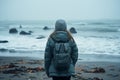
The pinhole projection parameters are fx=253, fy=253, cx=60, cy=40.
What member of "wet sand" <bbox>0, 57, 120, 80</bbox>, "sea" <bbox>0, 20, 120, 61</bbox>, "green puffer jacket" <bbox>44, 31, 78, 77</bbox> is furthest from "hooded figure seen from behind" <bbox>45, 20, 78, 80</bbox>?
"sea" <bbox>0, 20, 120, 61</bbox>

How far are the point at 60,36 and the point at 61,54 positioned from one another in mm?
380

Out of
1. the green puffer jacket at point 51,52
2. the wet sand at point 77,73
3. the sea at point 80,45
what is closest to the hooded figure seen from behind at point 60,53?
the green puffer jacket at point 51,52

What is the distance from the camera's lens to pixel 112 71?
11.9 m

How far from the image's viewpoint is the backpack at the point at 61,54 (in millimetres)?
5273

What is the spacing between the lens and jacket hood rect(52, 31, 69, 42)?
5320 millimetres

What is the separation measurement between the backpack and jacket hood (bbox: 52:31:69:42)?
0.27 ft

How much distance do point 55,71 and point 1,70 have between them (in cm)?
694

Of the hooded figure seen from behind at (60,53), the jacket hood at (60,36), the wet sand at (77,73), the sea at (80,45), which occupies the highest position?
the jacket hood at (60,36)

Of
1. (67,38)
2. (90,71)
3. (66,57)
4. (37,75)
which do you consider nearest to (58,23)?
(67,38)

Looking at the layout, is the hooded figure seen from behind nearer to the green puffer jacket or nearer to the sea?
the green puffer jacket

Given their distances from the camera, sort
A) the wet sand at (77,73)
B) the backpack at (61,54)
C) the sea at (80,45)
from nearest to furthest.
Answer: the backpack at (61,54)
the wet sand at (77,73)
the sea at (80,45)

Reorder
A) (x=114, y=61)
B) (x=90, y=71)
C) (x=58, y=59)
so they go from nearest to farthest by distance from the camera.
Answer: (x=58, y=59) < (x=90, y=71) < (x=114, y=61)

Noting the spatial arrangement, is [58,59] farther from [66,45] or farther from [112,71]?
[112,71]

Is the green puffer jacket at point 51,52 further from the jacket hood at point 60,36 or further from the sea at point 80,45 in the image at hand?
the sea at point 80,45
